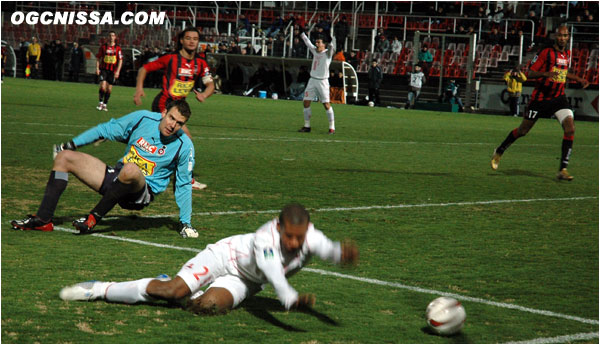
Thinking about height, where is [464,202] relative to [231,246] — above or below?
below

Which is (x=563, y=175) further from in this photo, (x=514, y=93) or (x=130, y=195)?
(x=514, y=93)

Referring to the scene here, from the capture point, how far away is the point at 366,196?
11.2 m

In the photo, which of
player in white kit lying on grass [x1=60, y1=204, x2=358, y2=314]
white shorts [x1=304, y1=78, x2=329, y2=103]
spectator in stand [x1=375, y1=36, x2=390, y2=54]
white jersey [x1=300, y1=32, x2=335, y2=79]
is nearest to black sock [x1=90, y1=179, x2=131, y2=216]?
player in white kit lying on grass [x1=60, y1=204, x2=358, y2=314]

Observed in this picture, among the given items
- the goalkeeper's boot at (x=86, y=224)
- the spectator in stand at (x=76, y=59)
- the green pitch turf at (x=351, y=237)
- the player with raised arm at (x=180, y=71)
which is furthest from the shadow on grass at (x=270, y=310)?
the spectator in stand at (x=76, y=59)

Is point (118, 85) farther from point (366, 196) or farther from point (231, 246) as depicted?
point (231, 246)

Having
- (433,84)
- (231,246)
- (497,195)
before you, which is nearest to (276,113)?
(433,84)

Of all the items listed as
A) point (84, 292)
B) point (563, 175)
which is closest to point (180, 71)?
point (563, 175)

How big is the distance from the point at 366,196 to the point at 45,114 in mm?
13295

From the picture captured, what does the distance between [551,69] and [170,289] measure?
10.2 metres

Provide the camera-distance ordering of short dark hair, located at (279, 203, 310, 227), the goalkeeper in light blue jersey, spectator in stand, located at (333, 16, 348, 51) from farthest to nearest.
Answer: spectator in stand, located at (333, 16, 348, 51), the goalkeeper in light blue jersey, short dark hair, located at (279, 203, 310, 227)

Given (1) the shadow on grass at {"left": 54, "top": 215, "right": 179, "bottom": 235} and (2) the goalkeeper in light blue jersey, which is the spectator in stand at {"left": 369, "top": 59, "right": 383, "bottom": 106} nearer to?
(1) the shadow on grass at {"left": 54, "top": 215, "right": 179, "bottom": 235}

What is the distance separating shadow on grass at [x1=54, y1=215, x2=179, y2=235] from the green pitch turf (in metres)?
0.02

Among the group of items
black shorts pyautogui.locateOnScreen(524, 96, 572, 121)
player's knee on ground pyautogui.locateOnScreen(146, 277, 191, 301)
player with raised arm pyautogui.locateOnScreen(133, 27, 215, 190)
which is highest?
player with raised arm pyautogui.locateOnScreen(133, 27, 215, 190)

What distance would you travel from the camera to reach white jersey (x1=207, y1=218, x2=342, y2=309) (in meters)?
4.89
